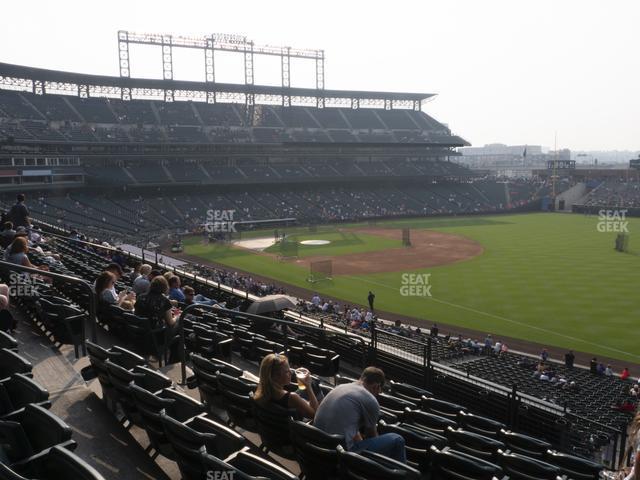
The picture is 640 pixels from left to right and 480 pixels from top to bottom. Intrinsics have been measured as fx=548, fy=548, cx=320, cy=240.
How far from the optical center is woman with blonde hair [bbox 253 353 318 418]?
549cm

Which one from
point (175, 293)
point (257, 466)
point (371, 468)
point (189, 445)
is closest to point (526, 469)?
point (371, 468)

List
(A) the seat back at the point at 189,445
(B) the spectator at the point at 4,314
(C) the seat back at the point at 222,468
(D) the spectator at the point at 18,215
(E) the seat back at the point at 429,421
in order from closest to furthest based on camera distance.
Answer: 1. (C) the seat back at the point at 222,468
2. (A) the seat back at the point at 189,445
3. (E) the seat back at the point at 429,421
4. (B) the spectator at the point at 4,314
5. (D) the spectator at the point at 18,215

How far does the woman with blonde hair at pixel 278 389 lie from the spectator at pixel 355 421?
44cm

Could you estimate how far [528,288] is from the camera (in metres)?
34.5

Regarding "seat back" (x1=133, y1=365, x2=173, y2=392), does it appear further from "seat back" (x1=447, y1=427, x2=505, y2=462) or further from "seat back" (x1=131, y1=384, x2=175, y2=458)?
"seat back" (x1=447, y1=427, x2=505, y2=462)

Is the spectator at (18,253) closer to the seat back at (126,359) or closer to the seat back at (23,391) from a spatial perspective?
the seat back at (126,359)

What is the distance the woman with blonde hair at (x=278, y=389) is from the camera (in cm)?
549

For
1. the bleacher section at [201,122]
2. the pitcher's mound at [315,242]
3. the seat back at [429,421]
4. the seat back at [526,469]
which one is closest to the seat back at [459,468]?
the seat back at [526,469]

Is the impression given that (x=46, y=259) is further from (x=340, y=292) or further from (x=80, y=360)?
(x=340, y=292)

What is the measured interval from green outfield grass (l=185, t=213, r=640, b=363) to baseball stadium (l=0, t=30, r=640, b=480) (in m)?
0.26

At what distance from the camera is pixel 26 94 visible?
2724 inches

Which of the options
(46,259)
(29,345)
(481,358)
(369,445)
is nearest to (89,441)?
(369,445)

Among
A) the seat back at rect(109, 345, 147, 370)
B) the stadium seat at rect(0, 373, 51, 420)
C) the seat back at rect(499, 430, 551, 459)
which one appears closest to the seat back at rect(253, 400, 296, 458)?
the seat back at rect(109, 345, 147, 370)

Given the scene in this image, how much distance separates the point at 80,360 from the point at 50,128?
66061 millimetres
